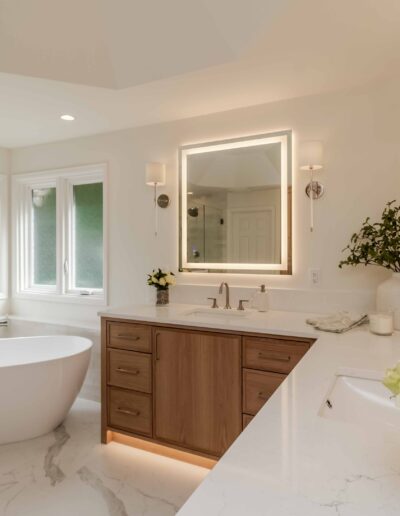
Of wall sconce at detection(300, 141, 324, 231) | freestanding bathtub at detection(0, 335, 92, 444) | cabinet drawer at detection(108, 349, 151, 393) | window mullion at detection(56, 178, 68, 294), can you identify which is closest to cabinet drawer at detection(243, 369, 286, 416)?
cabinet drawer at detection(108, 349, 151, 393)

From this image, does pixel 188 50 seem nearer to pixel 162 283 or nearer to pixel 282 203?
pixel 282 203

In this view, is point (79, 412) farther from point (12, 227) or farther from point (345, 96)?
point (345, 96)

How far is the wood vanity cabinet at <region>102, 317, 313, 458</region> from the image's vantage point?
2.11 meters

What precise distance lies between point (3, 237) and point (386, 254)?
3653mm

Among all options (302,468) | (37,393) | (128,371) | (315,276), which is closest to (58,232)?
(37,393)

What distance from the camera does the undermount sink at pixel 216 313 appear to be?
2.62 meters

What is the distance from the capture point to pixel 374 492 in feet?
2.19

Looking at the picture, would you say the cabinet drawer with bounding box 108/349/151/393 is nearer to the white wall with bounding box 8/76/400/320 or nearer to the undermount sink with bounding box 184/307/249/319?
the undermount sink with bounding box 184/307/249/319

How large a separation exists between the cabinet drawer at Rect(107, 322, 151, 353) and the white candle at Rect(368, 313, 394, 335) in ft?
4.36

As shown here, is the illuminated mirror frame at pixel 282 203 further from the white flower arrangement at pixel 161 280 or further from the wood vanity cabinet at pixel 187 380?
the wood vanity cabinet at pixel 187 380

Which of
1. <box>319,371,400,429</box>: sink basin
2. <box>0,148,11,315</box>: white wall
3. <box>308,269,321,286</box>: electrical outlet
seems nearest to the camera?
<box>319,371,400,429</box>: sink basin

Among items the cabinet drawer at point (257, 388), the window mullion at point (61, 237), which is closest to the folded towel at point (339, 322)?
the cabinet drawer at point (257, 388)

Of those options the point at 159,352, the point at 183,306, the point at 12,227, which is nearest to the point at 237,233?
the point at 183,306

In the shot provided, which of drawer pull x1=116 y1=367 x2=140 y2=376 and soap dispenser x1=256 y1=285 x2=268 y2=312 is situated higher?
soap dispenser x1=256 y1=285 x2=268 y2=312
